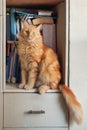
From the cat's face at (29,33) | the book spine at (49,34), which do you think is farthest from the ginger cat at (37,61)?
the book spine at (49,34)

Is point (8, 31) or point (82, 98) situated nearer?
point (82, 98)

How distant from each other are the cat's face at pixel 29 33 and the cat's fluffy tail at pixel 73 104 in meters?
0.34

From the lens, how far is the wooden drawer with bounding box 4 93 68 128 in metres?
1.47

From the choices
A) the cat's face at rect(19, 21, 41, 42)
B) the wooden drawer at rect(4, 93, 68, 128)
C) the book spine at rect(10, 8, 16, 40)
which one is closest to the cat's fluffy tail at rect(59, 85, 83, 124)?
the wooden drawer at rect(4, 93, 68, 128)

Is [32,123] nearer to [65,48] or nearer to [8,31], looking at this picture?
[65,48]

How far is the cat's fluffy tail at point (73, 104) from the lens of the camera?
1422 mm

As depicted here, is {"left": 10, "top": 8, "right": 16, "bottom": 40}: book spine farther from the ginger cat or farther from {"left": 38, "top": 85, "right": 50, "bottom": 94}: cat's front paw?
{"left": 38, "top": 85, "right": 50, "bottom": 94}: cat's front paw

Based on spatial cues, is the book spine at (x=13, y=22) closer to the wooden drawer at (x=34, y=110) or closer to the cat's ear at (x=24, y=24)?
the cat's ear at (x=24, y=24)

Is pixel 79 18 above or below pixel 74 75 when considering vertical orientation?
above

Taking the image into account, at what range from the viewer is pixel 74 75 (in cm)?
148

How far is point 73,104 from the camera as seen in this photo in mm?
1428

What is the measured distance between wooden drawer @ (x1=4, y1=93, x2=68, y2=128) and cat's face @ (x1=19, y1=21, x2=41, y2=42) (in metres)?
0.32

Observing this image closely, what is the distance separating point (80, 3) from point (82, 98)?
21.1 inches

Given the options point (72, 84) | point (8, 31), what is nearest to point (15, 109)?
point (72, 84)
